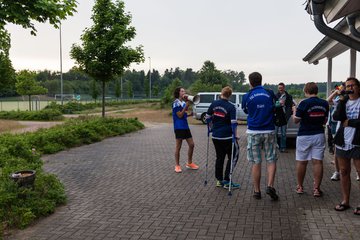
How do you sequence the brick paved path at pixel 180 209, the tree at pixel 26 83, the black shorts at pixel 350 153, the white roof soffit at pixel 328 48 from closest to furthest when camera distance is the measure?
the brick paved path at pixel 180 209
the black shorts at pixel 350 153
the white roof soffit at pixel 328 48
the tree at pixel 26 83

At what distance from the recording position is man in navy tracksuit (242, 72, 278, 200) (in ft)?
19.5

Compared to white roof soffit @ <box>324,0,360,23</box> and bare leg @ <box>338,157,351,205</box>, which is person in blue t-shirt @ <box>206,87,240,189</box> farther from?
white roof soffit @ <box>324,0,360,23</box>

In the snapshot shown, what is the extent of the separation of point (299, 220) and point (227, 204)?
1149 mm

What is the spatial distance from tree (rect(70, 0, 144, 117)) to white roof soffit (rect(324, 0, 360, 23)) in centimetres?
1221

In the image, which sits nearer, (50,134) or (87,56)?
(50,134)

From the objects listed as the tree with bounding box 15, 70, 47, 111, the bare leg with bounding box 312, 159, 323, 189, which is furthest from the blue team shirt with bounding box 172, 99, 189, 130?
the tree with bounding box 15, 70, 47, 111

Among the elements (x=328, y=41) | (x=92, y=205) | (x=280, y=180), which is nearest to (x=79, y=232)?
(x=92, y=205)

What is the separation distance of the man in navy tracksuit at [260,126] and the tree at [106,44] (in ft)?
42.1

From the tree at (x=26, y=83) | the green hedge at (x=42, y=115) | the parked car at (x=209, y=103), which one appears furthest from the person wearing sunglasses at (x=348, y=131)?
the tree at (x=26, y=83)

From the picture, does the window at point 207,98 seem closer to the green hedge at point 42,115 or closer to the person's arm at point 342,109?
the green hedge at point 42,115

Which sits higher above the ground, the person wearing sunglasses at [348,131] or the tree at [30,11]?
the tree at [30,11]

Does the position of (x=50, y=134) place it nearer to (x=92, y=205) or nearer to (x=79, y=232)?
(x=92, y=205)

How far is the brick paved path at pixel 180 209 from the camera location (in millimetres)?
4711

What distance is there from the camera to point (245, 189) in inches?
266
